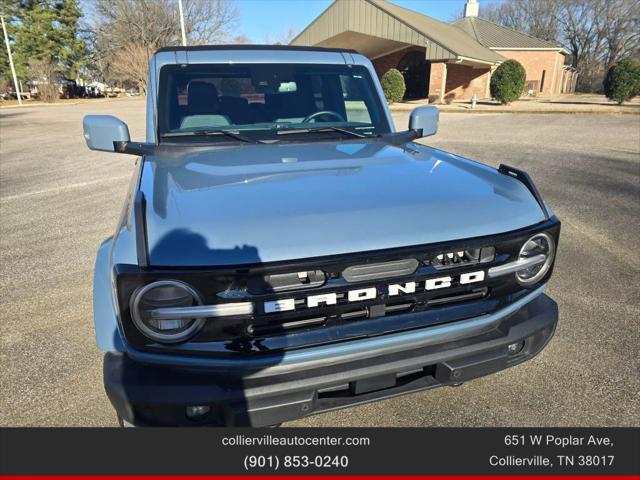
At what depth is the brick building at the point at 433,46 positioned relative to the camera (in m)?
25.3

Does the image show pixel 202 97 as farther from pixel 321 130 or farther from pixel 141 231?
pixel 141 231

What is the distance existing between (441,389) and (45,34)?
58.2m

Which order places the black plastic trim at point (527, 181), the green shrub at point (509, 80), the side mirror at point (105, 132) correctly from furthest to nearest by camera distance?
the green shrub at point (509, 80)
the side mirror at point (105, 132)
the black plastic trim at point (527, 181)

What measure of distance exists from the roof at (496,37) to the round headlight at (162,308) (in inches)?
1472

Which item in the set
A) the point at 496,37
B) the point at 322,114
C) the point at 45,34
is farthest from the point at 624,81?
the point at 45,34

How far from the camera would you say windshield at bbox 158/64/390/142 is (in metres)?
2.92

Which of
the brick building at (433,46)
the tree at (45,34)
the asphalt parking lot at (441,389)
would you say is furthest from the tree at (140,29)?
the asphalt parking lot at (441,389)

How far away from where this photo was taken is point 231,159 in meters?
2.44

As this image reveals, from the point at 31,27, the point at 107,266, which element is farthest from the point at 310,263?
the point at 31,27

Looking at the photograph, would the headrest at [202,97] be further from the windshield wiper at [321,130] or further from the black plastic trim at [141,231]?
the black plastic trim at [141,231]

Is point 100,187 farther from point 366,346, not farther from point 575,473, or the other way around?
point 575,473

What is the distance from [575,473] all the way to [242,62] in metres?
3.09

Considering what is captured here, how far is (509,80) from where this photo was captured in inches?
909

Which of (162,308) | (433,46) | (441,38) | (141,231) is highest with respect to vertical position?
(441,38)
